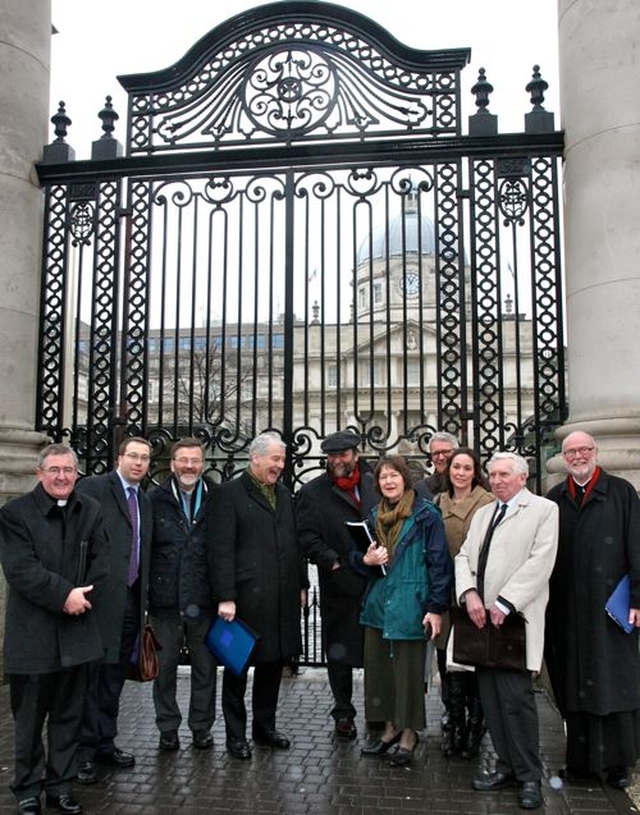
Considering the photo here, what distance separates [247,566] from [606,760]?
246 cm

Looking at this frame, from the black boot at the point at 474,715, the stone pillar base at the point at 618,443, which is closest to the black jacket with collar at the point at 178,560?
the black boot at the point at 474,715

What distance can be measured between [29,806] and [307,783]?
155 cm

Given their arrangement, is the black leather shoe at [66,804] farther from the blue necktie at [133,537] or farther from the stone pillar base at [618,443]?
the stone pillar base at [618,443]

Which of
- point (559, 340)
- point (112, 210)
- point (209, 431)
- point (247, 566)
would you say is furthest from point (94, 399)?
point (559, 340)

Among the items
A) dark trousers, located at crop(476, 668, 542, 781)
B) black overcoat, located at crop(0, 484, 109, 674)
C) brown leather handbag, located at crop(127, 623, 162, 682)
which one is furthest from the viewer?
brown leather handbag, located at crop(127, 623, 162, 682)

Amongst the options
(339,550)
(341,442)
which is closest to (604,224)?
(341,442)

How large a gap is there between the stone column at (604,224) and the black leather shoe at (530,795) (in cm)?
254

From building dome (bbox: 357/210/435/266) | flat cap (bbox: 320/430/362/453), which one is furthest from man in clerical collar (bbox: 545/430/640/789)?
building dome (bbox: 357/210/435/266)

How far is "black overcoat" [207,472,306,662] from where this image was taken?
5312 millimetres

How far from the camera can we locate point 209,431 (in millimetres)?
7969

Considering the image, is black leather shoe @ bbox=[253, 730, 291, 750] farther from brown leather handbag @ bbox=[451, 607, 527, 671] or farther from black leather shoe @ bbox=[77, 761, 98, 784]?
brown leather handbag @ bbox=[451, 607, 527, 671]

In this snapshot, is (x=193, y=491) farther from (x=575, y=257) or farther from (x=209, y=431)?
(x=575, y=257)

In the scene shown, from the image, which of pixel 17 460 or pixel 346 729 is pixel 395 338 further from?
pixel 346 729

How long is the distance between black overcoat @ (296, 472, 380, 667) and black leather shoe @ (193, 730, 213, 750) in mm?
1000
